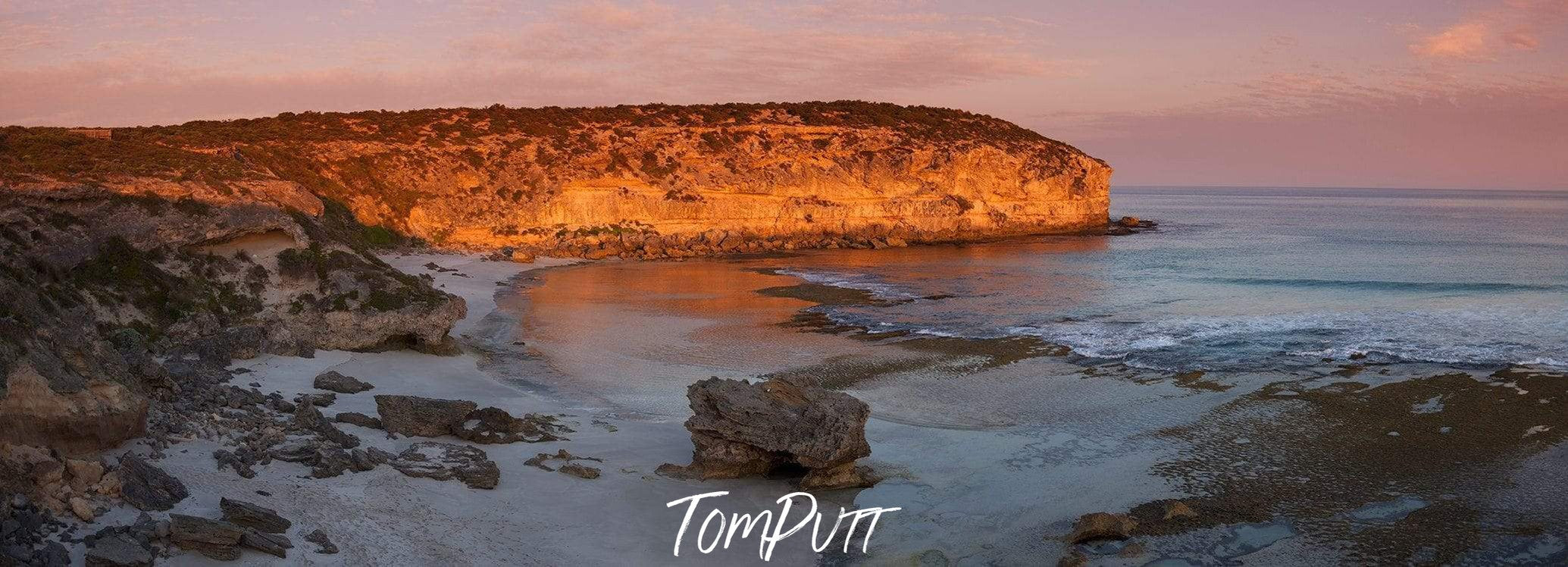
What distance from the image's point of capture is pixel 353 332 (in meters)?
14.9

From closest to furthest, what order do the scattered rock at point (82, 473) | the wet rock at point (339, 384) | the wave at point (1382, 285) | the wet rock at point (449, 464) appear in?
the scattered rock at point (82, 473), the wet rock at point (449, 464), the wet rock at point (339, 384), the wave at point (1382, 285)

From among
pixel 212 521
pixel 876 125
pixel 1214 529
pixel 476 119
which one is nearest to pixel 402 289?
pixel 212 521

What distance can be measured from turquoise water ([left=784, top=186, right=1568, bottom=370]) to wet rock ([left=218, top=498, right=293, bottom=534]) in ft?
48.2

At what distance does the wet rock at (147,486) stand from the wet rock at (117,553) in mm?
564

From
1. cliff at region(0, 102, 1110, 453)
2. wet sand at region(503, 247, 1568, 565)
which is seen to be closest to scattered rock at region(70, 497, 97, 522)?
cliff at region(0, 102, 1110, 453)

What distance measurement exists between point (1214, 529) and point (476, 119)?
55631mm

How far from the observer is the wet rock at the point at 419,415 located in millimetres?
10430

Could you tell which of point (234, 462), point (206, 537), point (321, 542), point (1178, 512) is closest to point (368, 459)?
point (234, 462)

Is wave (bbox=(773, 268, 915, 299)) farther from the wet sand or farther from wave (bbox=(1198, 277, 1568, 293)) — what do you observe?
wave (bbox=(1198, 277, 1568, 293))

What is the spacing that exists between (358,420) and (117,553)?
435 cm

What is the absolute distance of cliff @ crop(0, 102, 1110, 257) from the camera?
4697cm

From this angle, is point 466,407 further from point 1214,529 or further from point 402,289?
point 1214,529

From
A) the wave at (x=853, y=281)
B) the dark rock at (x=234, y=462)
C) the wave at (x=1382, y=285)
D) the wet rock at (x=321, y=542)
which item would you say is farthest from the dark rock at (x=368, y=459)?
the wave at (x=1382, y=285)

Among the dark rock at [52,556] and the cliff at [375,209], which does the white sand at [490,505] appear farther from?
the cliff at [375,209]
